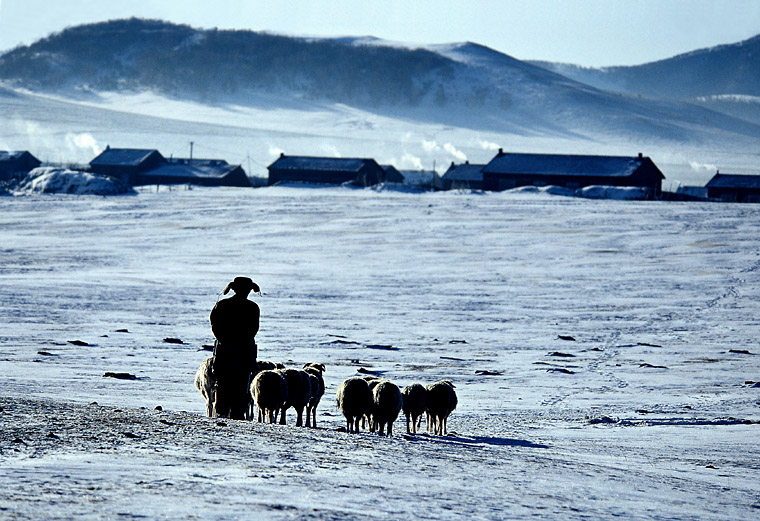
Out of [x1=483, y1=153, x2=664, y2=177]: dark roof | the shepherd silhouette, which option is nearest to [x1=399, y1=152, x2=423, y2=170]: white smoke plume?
[x1=483, y1=153, x2=664, y2=177]: dark roof

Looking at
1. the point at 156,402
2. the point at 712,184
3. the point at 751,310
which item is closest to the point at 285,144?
the point at 712,184

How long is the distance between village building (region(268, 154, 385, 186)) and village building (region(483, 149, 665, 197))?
40.3 ft

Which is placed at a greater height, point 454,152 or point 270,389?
point 454,152

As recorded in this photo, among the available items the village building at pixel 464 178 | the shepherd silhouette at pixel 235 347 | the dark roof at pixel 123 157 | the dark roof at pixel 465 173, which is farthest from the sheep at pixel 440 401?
the dark roof at pixel 123 157

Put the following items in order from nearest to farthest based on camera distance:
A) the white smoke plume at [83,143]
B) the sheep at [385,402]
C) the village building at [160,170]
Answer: the sheep at [385,402], the village building at [160,170], the white smoke plume at [83,143]

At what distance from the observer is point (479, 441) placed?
1130 centimetres

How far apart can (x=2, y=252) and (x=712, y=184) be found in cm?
6421

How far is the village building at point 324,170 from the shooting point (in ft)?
303

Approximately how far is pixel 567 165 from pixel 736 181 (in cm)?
1466

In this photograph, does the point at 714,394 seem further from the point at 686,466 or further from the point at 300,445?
the point at 300,445

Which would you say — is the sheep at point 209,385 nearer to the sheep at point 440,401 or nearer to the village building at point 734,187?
the sheep at point 440,401

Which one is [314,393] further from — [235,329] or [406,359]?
[406,359]

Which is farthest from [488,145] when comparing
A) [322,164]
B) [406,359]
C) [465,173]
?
[406,359]

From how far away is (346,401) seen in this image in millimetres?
12148
